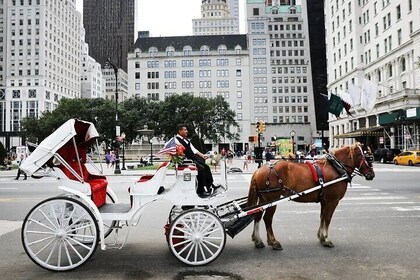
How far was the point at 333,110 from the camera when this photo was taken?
78.7ft

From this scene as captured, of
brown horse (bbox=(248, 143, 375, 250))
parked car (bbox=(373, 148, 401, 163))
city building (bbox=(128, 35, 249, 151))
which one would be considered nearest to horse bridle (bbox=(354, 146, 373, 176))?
brown horse (bbox=(248, 143, 375, 250))

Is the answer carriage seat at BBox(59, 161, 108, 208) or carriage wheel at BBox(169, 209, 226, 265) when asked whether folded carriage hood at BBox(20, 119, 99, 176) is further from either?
carriage wheel at BBox(169, 209, 226, 265)

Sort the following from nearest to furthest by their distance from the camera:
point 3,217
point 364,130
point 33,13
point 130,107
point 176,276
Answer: point 176,276 → point 3,217 → point 364,130 → point 130,107 → point 33,13

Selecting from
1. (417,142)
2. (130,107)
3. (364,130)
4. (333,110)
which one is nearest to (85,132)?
(333,110)

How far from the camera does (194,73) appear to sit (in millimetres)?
110562

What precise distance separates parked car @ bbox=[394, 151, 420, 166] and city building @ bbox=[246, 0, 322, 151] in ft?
234

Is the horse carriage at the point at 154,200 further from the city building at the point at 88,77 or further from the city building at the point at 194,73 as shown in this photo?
the city building at the point at 88,77

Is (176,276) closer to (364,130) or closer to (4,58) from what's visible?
(364,130)

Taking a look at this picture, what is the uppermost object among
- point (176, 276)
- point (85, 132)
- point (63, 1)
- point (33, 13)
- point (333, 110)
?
point (63, 1)

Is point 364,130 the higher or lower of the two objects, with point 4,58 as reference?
lower

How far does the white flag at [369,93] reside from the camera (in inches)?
1497

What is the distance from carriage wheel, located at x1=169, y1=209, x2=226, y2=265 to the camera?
5.71 meters

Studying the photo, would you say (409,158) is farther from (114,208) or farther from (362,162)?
(114,208)

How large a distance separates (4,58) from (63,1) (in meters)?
27.9
